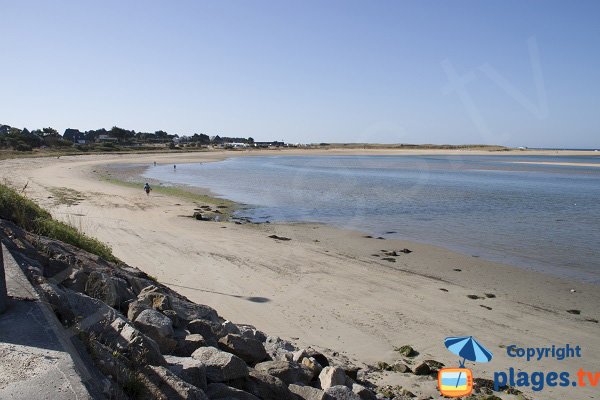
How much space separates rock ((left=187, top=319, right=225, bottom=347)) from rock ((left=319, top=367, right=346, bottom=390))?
4.01 feet

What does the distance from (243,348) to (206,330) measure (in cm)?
60

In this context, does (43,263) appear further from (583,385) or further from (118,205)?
(118,205)

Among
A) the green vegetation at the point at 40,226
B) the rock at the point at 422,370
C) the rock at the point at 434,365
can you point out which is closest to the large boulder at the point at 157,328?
the rock at the point at 422,370

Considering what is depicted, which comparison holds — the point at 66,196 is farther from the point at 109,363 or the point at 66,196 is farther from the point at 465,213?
the point at 109,363

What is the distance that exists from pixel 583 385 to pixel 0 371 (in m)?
7.21

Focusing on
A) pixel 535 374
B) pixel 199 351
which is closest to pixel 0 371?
pixel 199 351

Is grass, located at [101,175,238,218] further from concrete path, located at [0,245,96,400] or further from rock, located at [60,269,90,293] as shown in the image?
concrete path, located at [0,245,96,400]

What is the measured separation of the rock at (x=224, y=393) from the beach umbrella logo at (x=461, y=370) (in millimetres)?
3193

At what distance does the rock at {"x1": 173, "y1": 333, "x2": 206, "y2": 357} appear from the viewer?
4605 mm

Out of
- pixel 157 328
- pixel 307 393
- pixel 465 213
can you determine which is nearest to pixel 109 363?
pixel 157 328

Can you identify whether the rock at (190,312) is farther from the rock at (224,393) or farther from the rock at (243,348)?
the rock at (224,393)

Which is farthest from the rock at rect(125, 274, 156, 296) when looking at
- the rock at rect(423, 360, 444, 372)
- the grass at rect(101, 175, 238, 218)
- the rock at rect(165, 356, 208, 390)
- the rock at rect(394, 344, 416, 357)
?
the grass at rect(101, 175, 238, 218)

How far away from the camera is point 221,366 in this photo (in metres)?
4.14

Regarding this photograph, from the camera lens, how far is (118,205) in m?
21.6
